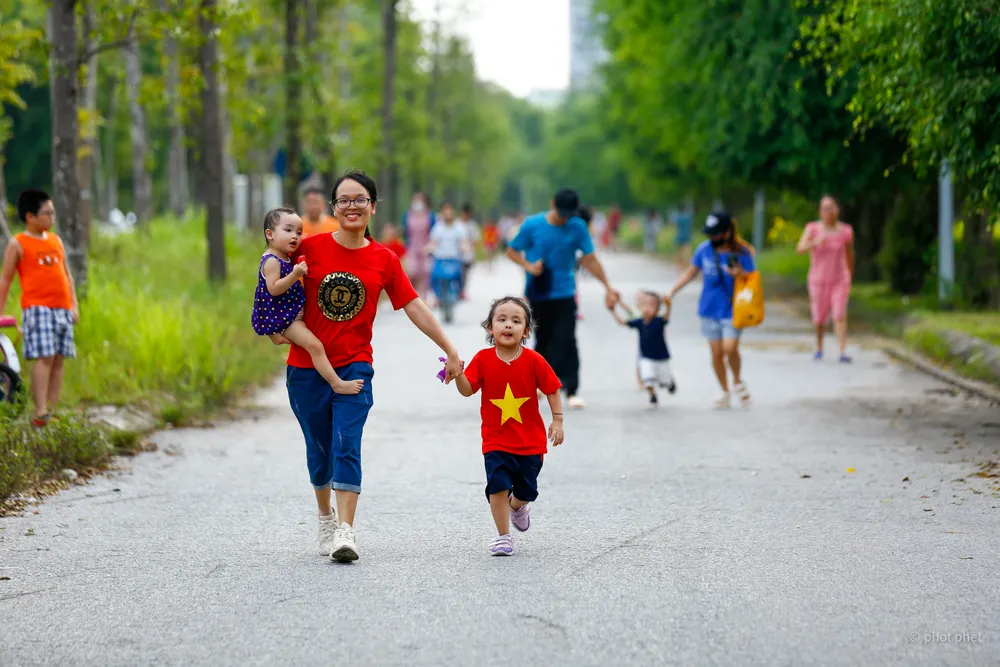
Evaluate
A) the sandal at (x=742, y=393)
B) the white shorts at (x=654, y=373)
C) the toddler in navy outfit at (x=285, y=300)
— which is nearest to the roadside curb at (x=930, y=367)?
the sandal at (x=742, y=393)

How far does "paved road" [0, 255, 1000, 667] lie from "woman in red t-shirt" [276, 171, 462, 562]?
0.42m

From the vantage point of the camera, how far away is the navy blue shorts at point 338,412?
6914 millimetres

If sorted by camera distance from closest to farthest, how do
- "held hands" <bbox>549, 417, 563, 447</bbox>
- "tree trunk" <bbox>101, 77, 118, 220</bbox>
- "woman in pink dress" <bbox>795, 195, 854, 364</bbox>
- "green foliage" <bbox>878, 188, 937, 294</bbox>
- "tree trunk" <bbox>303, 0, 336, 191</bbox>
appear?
"held hands" <bbox>549, 417, 563, 447</bbox>
"woman in pink dress" <bbox>795, 195, 854, 364</bbox>
"green foliage" <bbox>878, 188, 937, 294</bbox>
"tree trunk" <bbox>303, 0, 336, 191</bbox>
"tree trunk" <bbox>101, 77, 118, 220</bbox>

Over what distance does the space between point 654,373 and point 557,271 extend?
1263 mm

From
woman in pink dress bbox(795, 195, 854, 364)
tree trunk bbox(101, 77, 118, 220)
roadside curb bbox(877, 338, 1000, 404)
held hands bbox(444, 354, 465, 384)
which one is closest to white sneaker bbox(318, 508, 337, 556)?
held hands bbox(444, 354, 465, 384)

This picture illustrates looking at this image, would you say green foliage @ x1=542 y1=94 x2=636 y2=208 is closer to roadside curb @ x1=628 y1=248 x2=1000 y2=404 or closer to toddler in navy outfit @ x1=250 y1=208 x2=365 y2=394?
roadside curb @ x1=628 y1=248 x2=1000 y2=404

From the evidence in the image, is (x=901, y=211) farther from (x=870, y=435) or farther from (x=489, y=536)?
(x=489, y=536)

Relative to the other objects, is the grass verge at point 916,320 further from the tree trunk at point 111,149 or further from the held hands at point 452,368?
the tree trunk at point 111,149

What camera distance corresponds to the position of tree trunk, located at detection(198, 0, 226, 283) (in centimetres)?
2012

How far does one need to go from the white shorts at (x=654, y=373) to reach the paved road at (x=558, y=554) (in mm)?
756

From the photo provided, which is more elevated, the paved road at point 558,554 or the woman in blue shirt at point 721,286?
the woman in blue shirt at point 721,286

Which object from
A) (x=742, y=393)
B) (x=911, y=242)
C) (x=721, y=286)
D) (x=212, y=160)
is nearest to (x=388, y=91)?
(x=911, y=242)

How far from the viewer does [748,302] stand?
13.1 m

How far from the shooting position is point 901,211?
25797 mm
